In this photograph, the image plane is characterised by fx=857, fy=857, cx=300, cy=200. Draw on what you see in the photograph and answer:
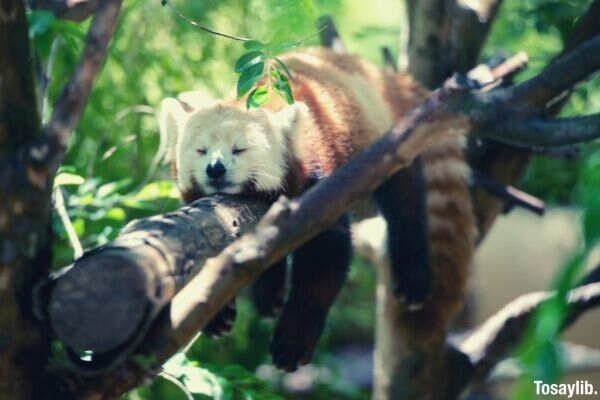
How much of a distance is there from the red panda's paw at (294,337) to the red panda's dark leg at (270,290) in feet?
1.28

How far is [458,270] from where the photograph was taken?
3.33m

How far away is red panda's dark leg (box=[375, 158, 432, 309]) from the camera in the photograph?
10.4 feet

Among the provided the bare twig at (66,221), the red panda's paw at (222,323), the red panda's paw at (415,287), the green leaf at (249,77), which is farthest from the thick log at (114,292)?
the red panda's paw at (415,287)

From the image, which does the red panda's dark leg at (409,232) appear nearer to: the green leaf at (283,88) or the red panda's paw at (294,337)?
the red panda's paw at (294,337)

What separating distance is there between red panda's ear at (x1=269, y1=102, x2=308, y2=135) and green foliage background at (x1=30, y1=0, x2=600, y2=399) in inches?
13.1

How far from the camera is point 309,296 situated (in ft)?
9.27

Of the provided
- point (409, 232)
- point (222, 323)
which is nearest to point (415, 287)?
point (409, 232)

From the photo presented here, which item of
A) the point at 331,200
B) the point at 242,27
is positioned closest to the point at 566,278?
the point at 331,200

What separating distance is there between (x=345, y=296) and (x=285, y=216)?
5831 millimetres

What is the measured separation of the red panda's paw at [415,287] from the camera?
10.6ft

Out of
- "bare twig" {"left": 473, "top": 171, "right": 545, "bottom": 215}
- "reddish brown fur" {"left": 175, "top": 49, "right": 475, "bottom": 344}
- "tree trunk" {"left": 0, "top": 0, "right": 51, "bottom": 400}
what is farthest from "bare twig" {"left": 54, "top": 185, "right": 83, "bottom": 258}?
"bare twig" {"left": 473, "top": 171, "right": 545, "bottom": 215}

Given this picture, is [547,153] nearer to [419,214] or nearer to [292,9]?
[419,214]

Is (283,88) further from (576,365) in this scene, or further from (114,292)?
(576,365)

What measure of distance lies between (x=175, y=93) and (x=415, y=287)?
5.26 ft
